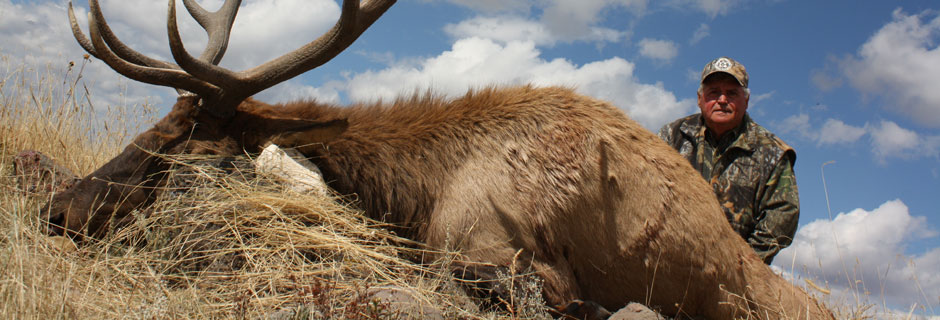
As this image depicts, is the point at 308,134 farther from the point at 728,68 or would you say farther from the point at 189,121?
the point at 728,68

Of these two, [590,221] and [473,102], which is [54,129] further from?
[590,221]

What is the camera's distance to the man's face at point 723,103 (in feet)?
17.3

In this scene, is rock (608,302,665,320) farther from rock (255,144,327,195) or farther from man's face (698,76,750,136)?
man's face (698,76,750,136)

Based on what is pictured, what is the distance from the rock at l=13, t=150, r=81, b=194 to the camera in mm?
4699

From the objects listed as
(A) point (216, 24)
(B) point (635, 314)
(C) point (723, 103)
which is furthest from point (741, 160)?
(A) point (216, 24)

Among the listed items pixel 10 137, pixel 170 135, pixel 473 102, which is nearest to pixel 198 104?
pixel 170 135

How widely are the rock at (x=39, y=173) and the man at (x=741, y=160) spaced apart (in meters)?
5.01

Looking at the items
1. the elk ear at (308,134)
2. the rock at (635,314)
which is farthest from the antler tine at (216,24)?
the rock at (635,314)

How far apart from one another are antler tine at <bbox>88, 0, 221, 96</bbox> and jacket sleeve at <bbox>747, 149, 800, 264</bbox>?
404 centimetres

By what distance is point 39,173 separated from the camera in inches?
191

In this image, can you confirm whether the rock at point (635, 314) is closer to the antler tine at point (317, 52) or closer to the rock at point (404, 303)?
the rock at point (404, 303)

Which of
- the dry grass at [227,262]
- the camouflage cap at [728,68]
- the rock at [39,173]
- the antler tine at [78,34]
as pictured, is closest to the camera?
the dry grass at [227,262]

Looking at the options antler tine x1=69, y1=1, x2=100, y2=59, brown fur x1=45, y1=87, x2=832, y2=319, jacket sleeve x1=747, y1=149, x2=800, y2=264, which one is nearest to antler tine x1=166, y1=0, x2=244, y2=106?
brown fur x1=45, y1=87, x2=832, y2=319

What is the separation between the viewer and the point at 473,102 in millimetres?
3869
